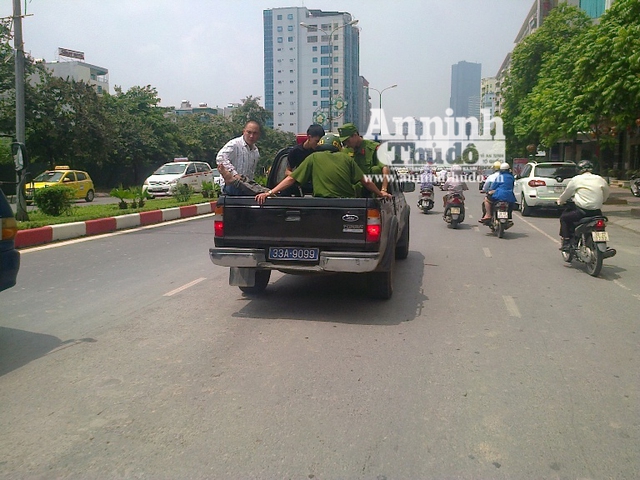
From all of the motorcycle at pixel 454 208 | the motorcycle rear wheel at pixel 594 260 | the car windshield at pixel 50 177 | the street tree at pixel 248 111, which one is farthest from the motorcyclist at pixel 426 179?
the street tree at pixel 248 111

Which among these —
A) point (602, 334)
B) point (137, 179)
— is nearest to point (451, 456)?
point (602, 334)

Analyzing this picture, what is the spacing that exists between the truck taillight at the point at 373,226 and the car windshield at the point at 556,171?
13459 mm

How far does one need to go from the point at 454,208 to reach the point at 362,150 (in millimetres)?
6942

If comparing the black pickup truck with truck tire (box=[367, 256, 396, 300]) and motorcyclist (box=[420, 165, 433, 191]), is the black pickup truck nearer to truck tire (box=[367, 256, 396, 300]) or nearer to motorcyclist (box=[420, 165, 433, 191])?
truck tire (box=[367, 256, 396, 300])

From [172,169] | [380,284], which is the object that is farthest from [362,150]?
[172,169]

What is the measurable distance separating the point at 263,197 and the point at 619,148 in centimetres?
4419

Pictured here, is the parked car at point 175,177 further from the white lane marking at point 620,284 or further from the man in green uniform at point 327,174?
the white lane marking at point 620,284

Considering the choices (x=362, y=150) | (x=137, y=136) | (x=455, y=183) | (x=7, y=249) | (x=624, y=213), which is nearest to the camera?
(x=7, y=249)

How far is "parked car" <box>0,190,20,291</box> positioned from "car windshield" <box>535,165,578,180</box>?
51.7ft

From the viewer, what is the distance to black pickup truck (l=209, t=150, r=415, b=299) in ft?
18.9

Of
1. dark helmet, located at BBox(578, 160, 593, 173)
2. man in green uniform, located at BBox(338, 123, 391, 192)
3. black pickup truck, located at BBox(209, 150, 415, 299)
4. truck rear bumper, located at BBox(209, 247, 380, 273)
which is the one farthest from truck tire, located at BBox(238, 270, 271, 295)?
dark helmet, located at BBox(578, 160, 593, 173)

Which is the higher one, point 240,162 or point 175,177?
point 240,162

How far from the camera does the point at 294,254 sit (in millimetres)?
5957

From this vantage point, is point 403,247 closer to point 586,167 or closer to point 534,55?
point 586,167
